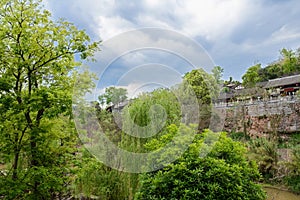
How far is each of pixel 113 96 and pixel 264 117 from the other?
7841 mm

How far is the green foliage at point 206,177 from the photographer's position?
2547 millimetres

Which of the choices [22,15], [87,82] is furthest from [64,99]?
[22,15]

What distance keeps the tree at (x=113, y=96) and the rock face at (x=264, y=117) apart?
7058 millimetres

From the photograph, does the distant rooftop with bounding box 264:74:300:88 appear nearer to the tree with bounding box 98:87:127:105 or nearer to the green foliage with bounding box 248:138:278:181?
the green foliage with bounding box 248:138:278:181

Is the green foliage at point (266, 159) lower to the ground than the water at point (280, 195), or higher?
higher

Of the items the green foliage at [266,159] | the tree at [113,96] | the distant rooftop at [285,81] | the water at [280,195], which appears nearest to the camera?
the tree at [113,96]

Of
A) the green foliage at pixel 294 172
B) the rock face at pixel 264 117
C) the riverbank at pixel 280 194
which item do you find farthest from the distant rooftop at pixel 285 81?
the riverbank at pixel 280 194

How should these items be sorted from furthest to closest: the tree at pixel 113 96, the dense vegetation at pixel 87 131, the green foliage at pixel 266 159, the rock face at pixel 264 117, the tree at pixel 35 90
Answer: the rock face at pixel 264 117
the green foliage at pixel 266 159
the tree at pixel 113 96
the tree at pixel 35 90
the dense vegetation at pixel 87 131

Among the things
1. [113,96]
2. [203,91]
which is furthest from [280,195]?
[113,96]

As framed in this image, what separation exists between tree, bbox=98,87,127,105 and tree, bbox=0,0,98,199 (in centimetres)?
28

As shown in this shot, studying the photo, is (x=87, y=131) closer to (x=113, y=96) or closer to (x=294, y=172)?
(x=113, y=96)

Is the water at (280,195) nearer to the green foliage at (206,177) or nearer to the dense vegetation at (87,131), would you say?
the dense vegetation at (87,131)

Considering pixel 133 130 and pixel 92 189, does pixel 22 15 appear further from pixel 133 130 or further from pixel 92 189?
pixel 92 189

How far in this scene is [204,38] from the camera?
3701mm
